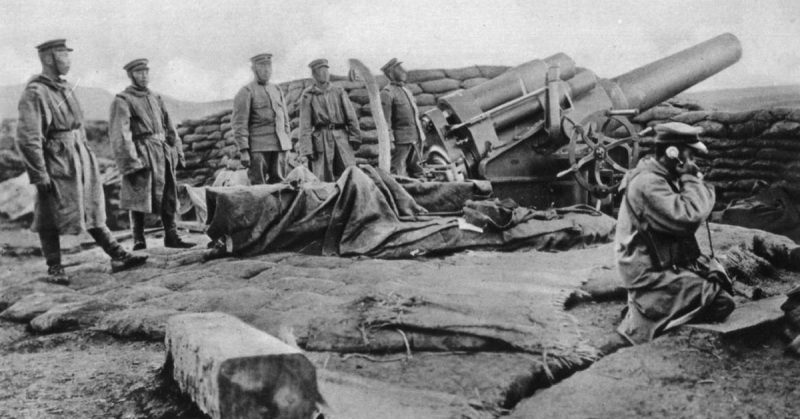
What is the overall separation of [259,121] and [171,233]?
1.46 m

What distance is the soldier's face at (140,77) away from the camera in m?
5.32

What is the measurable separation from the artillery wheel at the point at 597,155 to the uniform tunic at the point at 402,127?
178cm

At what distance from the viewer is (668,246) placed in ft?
9.14

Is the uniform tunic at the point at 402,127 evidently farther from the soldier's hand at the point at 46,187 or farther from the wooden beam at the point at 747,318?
the wooden beam at the point at 747,318

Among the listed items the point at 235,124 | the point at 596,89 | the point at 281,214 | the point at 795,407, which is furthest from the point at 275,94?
the point at 795,407

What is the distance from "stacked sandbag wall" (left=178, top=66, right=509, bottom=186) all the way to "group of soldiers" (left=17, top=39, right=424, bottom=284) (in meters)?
2.41

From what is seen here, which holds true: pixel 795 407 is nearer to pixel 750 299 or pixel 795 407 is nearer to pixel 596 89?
pixel 750 299

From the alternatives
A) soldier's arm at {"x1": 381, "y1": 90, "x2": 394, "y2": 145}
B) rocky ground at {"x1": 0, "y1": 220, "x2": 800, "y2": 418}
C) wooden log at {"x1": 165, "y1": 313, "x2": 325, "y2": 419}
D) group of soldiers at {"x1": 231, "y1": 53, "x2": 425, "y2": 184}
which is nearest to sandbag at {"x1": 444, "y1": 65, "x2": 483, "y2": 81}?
group of soldiers at {"x1": 231, "y1": 53, "x2": 425, "y2": 184}

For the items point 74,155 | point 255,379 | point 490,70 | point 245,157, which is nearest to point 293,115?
point 490,70

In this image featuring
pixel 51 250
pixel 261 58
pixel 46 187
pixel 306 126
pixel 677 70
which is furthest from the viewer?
pixel 677 70

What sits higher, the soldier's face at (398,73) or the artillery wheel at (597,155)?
the soldier's face at (398,73)

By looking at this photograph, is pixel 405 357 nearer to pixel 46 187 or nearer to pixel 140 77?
pixel 46 187

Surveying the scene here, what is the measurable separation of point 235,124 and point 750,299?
475 cm

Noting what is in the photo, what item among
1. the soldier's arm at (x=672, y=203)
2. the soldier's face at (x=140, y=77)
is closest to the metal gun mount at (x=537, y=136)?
the soldier's face at (x=140, y=77)
